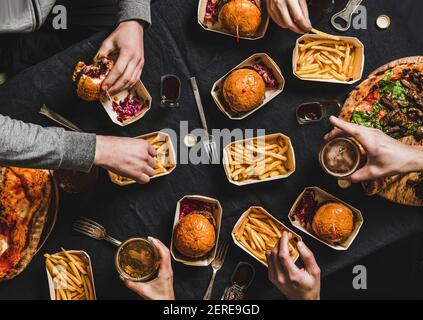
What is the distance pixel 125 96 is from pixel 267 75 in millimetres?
873

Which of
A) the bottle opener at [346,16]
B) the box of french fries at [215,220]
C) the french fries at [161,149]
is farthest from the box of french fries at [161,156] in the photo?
the bottle opener at [346,16]

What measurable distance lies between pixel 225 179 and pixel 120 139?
2.27 ft

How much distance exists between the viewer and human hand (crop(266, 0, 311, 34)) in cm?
254

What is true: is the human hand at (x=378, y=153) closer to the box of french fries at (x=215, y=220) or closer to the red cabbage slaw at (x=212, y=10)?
the box of french fries at (x=215, y=220)

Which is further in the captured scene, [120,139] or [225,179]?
[225,179]

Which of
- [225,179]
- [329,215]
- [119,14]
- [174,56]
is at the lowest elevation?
[329,215]

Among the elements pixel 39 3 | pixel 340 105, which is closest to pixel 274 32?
pixel 340 105

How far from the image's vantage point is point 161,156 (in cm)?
261

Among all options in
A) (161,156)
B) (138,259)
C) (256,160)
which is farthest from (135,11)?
(138,259)

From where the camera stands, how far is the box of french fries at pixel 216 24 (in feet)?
8.80

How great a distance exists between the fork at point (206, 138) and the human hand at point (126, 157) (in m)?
0.37

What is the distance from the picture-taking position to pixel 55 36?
3125mm

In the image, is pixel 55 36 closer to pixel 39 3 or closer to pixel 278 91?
pixel 39 3
